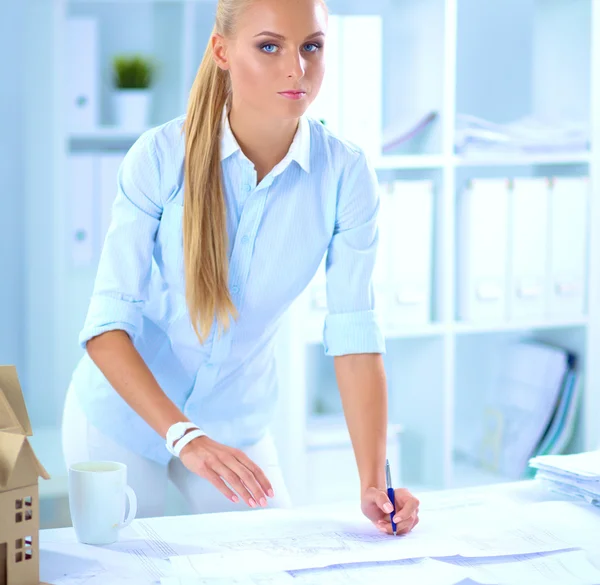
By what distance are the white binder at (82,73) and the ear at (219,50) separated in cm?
124

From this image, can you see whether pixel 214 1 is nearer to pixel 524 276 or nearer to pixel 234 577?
pixel 524 276

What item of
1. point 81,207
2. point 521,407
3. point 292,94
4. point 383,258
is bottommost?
point 521,407

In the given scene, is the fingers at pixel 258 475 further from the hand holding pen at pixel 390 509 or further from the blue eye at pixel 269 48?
the blue eye at pixel 269 48

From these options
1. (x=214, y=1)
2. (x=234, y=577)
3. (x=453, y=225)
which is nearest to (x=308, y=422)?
(x=453, y=225)

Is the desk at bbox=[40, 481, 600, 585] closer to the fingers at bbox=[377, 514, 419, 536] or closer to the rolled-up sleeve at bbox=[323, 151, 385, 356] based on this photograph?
the fingers at bbox=[377, 514, 419, 536]

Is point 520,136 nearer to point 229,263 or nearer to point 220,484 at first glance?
point 229,263

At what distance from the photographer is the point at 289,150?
A: 58.7 inches

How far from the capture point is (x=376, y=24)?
2.34 metres

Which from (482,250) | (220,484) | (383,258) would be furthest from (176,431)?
(482,250)

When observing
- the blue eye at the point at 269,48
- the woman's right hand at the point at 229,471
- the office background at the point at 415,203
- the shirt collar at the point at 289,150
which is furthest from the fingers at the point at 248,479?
the office background at the point at 415,203

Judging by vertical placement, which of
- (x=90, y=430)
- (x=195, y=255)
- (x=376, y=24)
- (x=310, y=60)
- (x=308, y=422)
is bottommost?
(x=308, y=422)

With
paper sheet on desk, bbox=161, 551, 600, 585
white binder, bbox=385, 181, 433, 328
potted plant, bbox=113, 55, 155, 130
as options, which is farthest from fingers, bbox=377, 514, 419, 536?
potted plant, bbox=113, 55, 155, 130

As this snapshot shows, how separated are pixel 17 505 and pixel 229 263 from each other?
0.60 metres

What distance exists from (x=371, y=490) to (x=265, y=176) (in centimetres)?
53
